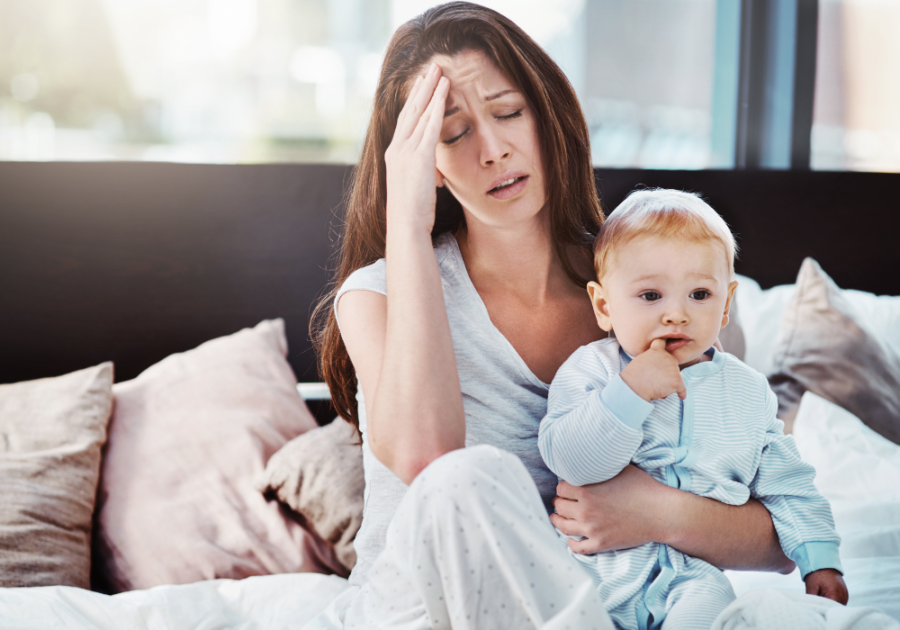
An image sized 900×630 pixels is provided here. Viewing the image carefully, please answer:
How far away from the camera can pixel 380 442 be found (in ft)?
3.06

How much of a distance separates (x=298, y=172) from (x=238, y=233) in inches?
10.0

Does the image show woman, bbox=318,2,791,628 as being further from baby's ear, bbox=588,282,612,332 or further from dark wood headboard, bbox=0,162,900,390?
dark wood headboard, bbox=0,162,900,390

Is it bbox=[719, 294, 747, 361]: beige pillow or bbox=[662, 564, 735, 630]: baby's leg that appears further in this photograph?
bbox=[719, 294, 747, 361]: beige pillow

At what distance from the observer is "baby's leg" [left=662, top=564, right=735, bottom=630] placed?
849 mm

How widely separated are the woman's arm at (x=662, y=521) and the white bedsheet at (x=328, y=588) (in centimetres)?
7

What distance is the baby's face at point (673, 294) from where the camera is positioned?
37.7 inches

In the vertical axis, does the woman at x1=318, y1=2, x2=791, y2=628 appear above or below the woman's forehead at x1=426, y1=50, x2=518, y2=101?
below

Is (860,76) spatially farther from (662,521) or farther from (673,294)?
(662,521)

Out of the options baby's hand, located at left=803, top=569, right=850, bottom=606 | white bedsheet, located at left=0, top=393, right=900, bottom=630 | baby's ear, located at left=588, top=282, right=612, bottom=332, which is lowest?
white bedsheet, located at left=0, top=393, right=900, bottom=630

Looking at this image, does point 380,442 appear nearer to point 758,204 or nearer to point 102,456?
point 102,456

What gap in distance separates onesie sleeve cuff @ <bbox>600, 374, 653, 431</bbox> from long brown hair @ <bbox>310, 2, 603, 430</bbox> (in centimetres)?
42

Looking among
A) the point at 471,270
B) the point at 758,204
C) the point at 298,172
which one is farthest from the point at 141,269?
the point at 758,204

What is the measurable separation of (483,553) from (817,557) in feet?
1.70

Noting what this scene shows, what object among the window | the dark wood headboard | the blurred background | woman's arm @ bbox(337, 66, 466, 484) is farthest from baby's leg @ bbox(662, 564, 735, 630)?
the window
